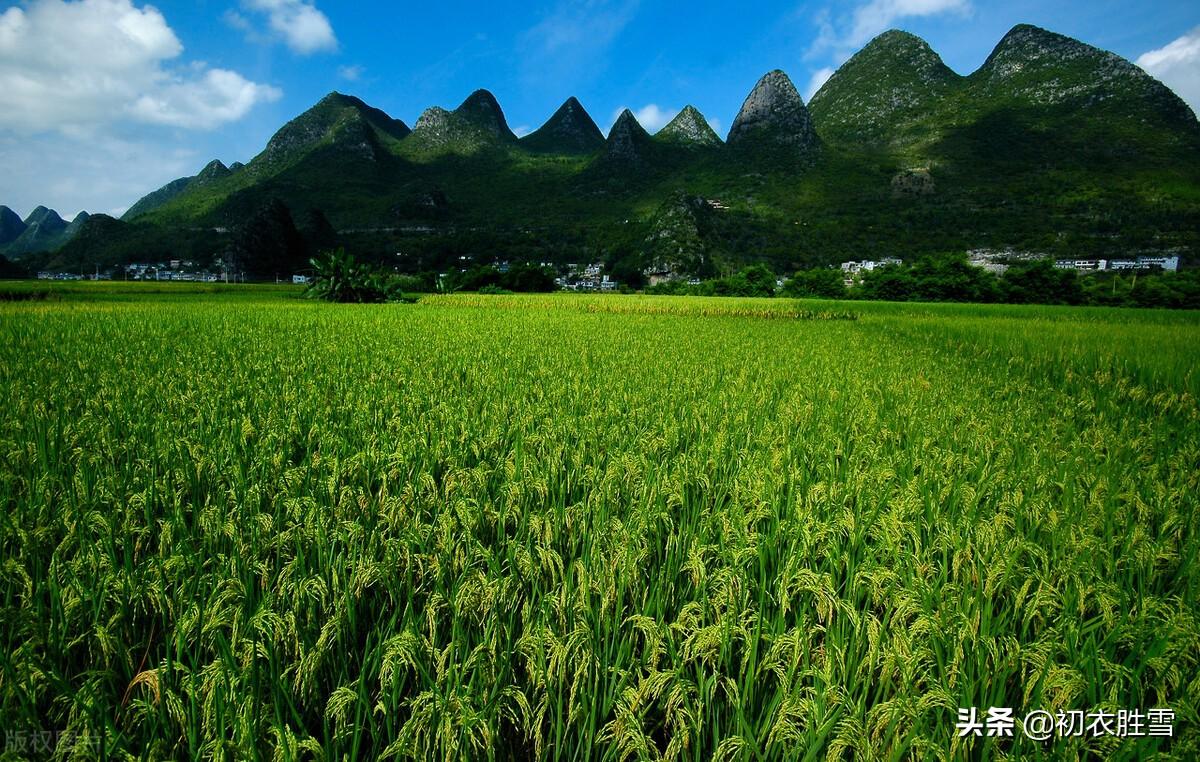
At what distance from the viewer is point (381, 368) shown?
21.6 ft

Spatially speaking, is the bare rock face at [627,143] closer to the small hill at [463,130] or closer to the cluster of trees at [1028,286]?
the small hill at [463,130]

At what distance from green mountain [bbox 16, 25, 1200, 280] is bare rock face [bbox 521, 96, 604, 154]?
282 inches

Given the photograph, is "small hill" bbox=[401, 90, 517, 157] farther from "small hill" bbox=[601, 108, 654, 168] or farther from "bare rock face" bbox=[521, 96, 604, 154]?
"small hill" bbox=[601, 108, 654, 168]

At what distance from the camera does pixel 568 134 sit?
565 ft

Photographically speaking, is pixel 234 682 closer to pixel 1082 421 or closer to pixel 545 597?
Result: pixel 545 597

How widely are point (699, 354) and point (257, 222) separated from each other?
100 meters

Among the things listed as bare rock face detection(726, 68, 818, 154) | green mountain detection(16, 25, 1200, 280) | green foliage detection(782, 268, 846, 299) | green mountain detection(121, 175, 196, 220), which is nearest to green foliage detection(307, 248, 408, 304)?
green foliage detection(782, 268, 846, 299)

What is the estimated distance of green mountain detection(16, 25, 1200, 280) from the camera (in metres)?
84.9

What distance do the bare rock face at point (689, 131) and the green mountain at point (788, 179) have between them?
85cm

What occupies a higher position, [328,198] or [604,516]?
[328,198]

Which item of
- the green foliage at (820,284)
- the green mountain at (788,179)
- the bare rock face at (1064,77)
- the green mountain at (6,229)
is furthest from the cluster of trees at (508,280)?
the green mountain at (6,229)

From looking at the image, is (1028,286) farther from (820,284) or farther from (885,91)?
(885,91)

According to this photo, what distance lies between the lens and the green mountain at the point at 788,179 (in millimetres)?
84875

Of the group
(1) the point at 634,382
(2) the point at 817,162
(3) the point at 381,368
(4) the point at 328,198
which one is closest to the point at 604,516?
(1) the point at 634,382
